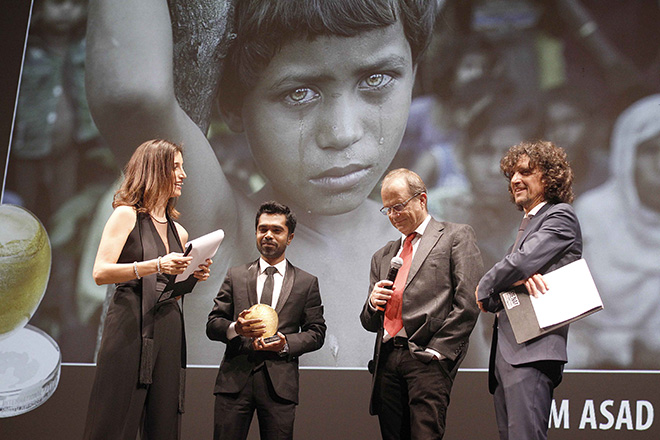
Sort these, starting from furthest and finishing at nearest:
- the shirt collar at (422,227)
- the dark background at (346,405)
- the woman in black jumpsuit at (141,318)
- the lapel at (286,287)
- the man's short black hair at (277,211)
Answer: the dark background at (346,405)
the man's short black hair at (277,211)
the lapel at (286,287)
the shirt collar at (422,227)
the woman in black jumpsuit at (141,318)

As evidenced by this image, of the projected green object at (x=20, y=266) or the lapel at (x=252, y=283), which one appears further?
the projected green object at (x=20, y=266)

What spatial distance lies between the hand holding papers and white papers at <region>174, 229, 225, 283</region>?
1.28 meters

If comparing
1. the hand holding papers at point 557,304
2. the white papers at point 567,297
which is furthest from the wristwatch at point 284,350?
the white papers at point 567,297

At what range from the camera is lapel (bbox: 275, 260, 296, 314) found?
9.18 ft

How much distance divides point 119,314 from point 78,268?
236 cm

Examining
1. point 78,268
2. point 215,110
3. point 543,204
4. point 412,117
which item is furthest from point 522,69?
point 78,268

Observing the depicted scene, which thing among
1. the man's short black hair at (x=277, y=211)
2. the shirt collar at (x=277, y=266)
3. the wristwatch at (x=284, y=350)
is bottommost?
the wristwatch at (x=284, y=350)

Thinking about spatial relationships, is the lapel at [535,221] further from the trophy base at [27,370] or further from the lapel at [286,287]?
the trophy base at [27,370]

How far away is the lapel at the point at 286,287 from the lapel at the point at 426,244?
24.0 inches

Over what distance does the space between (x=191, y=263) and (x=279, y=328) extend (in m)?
0.58

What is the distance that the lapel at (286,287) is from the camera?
280 centimetres

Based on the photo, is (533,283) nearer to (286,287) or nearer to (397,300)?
(397,300)

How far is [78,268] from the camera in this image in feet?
14.3

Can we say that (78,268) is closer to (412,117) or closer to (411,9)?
(412,117)
